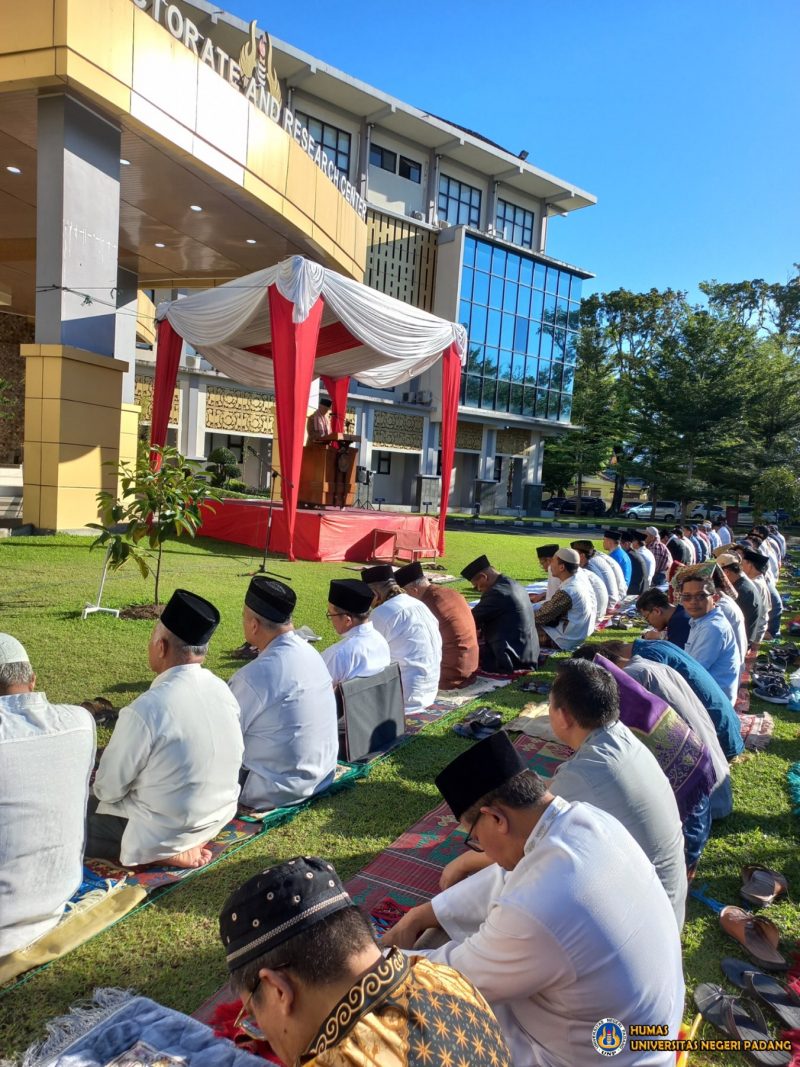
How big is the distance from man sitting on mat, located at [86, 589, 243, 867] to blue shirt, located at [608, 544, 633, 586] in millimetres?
7897

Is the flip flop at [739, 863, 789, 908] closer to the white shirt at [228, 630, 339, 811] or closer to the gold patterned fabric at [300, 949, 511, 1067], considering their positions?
the white shirt at [228, 630, 339, 811]

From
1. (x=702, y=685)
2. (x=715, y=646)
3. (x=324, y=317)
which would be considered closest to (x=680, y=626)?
(x=715, y=646)

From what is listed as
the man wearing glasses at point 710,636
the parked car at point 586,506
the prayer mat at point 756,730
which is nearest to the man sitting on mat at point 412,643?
the man wearing glasses at point 710,636

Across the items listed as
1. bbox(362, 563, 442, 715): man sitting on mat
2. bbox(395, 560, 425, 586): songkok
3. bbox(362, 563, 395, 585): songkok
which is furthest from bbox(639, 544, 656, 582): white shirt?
bbox(362, 563, 442, 715): man sitting on mat

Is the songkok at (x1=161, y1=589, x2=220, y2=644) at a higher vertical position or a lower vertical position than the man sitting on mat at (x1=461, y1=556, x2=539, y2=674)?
higher

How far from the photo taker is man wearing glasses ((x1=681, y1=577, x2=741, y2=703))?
4680mm

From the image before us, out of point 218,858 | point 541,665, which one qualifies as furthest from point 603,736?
point 541,665

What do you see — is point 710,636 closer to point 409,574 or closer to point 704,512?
point 409,574

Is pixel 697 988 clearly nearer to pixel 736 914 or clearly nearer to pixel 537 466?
pixel 736 914

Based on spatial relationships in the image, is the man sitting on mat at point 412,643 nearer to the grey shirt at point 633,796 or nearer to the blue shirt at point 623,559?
the grey shirt at point 633,796

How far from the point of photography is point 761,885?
10.2 ft

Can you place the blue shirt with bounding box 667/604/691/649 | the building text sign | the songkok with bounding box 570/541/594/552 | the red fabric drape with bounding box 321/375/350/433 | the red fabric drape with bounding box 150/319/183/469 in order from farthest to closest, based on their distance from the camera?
the red fabric drape with bounding box 321/375/350/433 → the red fabric drape with bounding box 150/319/183/469 → the building text sign → the songkok with bounding box 570/541/594/552 → the blue shirt with bounding box 667/604/691/649

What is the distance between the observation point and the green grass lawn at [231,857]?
7.52 ft

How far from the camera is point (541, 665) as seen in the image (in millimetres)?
6656
